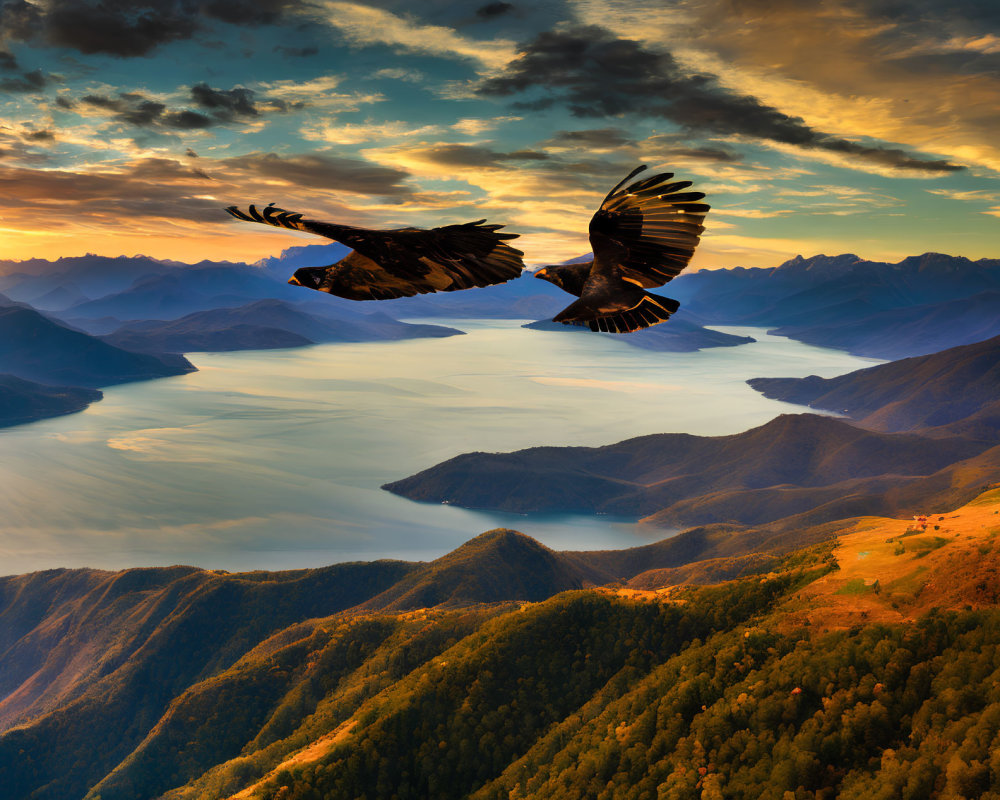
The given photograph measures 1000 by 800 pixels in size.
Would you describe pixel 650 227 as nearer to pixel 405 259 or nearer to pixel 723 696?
pixel 405 259

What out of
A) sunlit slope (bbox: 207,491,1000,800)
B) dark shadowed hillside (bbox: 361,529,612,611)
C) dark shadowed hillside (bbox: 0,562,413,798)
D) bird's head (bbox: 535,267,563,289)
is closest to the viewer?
bird's head (bbox: 535,267,563,289)

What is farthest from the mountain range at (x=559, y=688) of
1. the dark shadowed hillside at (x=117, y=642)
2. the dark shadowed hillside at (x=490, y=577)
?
the dark shadowed hillside at (x=490, y=577)

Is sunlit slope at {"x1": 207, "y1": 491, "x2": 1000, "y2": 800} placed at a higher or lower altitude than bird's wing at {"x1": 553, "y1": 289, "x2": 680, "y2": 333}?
lower

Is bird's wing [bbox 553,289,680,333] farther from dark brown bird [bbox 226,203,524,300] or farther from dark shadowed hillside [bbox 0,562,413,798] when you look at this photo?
dark shadowed hillside [bbox 0,562,413,798]

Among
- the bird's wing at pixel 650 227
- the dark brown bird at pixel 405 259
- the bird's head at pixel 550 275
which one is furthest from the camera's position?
the bird's head at pixel 550 275

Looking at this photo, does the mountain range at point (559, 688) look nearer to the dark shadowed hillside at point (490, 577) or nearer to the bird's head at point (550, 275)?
the dark shadowed hillside at point (490, 577)

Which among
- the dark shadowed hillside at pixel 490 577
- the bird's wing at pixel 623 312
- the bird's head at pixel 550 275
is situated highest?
the bird's head at pixel 550 275

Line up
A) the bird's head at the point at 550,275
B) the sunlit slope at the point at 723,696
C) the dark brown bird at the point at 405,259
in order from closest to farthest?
the dark brown bird at the point at 405,259, the bird's head at the point at 550,275, the sunlit slope at the point at 723,696

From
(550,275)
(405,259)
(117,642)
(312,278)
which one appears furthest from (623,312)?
(117,642)

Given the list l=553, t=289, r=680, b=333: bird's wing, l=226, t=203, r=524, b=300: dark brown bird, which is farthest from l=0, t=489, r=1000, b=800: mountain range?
l=226, t=203, r=524, b=300: dark brown bird
